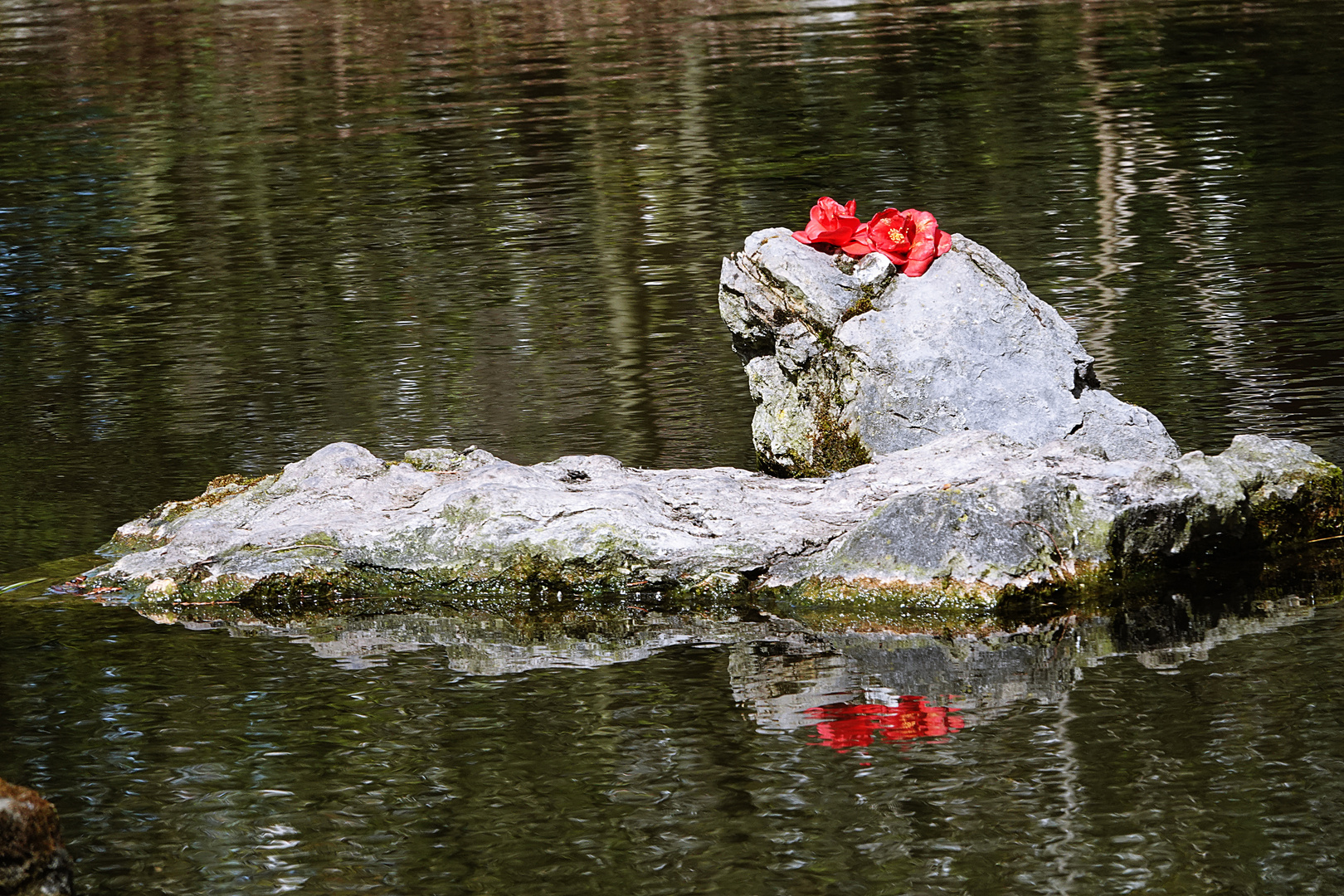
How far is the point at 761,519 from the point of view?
19.4 ft

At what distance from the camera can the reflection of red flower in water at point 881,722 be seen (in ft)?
15.4

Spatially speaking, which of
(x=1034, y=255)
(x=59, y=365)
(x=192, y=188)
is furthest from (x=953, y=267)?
(x=192, y=188)

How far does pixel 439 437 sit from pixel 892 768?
4057 mm

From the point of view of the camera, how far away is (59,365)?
10.2 metres

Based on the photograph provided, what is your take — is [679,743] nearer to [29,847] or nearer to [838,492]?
[838,492]

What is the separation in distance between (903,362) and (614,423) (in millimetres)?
1952

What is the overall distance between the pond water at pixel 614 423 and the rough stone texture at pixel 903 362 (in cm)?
83

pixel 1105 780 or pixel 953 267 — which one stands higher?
pixel 953 267

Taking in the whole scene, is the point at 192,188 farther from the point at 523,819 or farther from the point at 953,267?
the point at 523,819

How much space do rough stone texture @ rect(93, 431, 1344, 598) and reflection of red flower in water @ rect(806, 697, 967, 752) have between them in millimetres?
736

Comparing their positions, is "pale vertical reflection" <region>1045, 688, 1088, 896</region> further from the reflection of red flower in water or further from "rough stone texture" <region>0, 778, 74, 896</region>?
"rough stone texture" <region>0, 778, 74, 896</region>

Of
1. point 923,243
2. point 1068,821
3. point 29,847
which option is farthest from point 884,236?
point 29,847

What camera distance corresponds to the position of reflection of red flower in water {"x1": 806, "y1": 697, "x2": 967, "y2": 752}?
15.4 feet

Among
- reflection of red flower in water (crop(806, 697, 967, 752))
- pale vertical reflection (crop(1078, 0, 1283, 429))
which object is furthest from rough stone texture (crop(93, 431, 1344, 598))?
pale vertical reflection (crop(1078, 0, 1283, 429))
